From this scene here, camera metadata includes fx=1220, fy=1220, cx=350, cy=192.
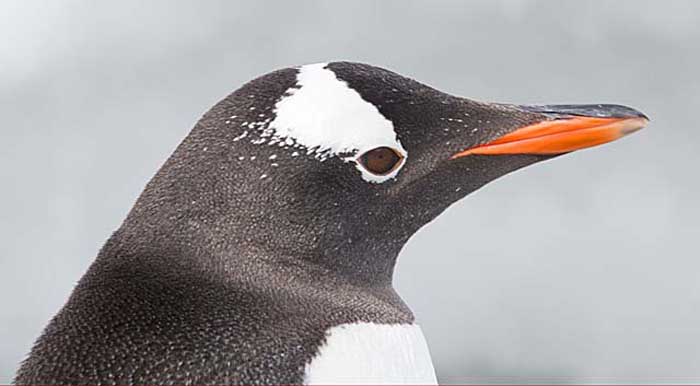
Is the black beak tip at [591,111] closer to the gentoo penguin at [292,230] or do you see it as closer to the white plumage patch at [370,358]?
the gentoo penguin at [292,230]

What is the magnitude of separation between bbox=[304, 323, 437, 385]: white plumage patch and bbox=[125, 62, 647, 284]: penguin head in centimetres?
8

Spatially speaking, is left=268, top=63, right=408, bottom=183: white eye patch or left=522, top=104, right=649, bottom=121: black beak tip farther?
left=522, top=104, right=649, bottom=121: black beak tip

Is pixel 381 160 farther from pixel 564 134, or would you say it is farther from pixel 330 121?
pixel 564 134

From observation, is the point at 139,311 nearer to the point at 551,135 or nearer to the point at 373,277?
the point at 373,277

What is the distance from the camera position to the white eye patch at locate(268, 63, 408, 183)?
0.94 metres

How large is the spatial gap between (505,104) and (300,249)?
243 mm

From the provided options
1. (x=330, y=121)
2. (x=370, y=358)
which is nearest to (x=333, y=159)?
(x=330, y=121)

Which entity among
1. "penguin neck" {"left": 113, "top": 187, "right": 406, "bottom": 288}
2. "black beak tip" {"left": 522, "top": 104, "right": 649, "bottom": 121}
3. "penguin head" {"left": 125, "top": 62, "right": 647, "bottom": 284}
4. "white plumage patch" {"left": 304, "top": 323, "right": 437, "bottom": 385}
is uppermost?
"black beak tip" {"left": 522, "top": 104, "right": 649, "bottom": 121}

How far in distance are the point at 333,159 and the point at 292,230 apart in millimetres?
66

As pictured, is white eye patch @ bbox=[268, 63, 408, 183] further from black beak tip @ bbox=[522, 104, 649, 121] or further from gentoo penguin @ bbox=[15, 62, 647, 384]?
black beak tip @ bbox=[522, 104, 649, 121]

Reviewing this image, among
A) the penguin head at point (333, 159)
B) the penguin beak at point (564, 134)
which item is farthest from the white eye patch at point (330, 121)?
the penguin beak at point (564, 134)

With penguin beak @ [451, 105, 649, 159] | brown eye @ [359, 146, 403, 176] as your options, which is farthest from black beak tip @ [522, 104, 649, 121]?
brown eye @ [359, 146, 403, 176]

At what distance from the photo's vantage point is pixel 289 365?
859mm

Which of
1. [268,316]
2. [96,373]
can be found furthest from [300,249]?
[96,373]
